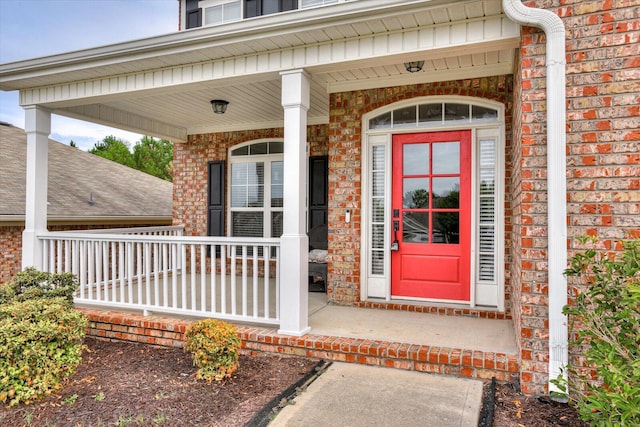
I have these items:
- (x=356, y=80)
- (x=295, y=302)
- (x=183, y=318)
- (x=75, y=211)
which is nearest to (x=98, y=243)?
(x=183, y=318)

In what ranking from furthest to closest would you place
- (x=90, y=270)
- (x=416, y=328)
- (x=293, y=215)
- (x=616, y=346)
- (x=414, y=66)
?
(x=90, y=270) → (x=414, y=66) → (x=416, y=328) → (x=293, y=215) → (x=616, y=346)

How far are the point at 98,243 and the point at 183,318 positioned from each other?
56.9 inches

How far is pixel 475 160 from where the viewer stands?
448 centimetres

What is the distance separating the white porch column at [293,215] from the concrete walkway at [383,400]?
0.61 metres

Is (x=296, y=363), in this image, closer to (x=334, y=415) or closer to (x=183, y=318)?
(x=334, y=415)

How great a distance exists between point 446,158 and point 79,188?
27.7 ft

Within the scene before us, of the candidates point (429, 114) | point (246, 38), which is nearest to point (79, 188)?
point (246, 38)

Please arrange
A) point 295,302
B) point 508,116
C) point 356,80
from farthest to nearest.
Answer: point 356,80 < point 508,116 < point 295,302

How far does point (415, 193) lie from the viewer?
4738 millimetres

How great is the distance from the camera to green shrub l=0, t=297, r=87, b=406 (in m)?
2.80

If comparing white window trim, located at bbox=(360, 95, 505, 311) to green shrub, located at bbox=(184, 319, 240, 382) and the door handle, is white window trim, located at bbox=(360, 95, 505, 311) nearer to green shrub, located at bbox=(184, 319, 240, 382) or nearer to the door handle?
the door handle

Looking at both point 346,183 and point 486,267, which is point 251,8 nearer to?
point 346,183

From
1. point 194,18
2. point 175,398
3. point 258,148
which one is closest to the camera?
point 175,398

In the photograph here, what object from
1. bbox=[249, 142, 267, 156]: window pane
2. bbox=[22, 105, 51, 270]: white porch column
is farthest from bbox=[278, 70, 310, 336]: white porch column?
bbox=[22, 105, 51, 270]: white porch column
